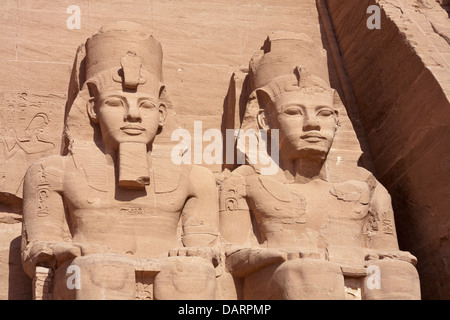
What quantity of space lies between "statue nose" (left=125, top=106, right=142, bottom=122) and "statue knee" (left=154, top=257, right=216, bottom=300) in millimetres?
1114

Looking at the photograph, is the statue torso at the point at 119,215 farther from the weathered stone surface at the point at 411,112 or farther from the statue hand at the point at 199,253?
the weathered stone surface at the point at 411,112

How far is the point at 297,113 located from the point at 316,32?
7.10ft

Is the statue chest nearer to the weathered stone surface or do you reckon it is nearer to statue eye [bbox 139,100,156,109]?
the weathered stone surface

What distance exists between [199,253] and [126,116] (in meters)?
1.12

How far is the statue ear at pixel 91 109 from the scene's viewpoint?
805cm

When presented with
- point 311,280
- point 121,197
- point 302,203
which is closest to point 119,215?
point 121,197

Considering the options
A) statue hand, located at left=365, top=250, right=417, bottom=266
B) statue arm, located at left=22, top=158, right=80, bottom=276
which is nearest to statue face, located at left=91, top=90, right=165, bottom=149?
statue arm, located at left=22, top=158, right=80, bottom=276

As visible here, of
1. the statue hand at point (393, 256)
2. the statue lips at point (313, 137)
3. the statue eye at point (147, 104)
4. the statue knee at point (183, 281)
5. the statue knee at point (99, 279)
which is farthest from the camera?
the statue lips at point (313, 137)

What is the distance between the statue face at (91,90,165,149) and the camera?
7.85m

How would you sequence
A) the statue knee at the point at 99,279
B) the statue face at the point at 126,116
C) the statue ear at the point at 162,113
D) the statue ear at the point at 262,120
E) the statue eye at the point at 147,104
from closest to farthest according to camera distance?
the statue knee at the point at 99,279 → the statue face at the point at 126,116 → the statue eye at the point at 147,104 → the statue ear at the point at 162,113 → the statue ear at the point at 262,120
